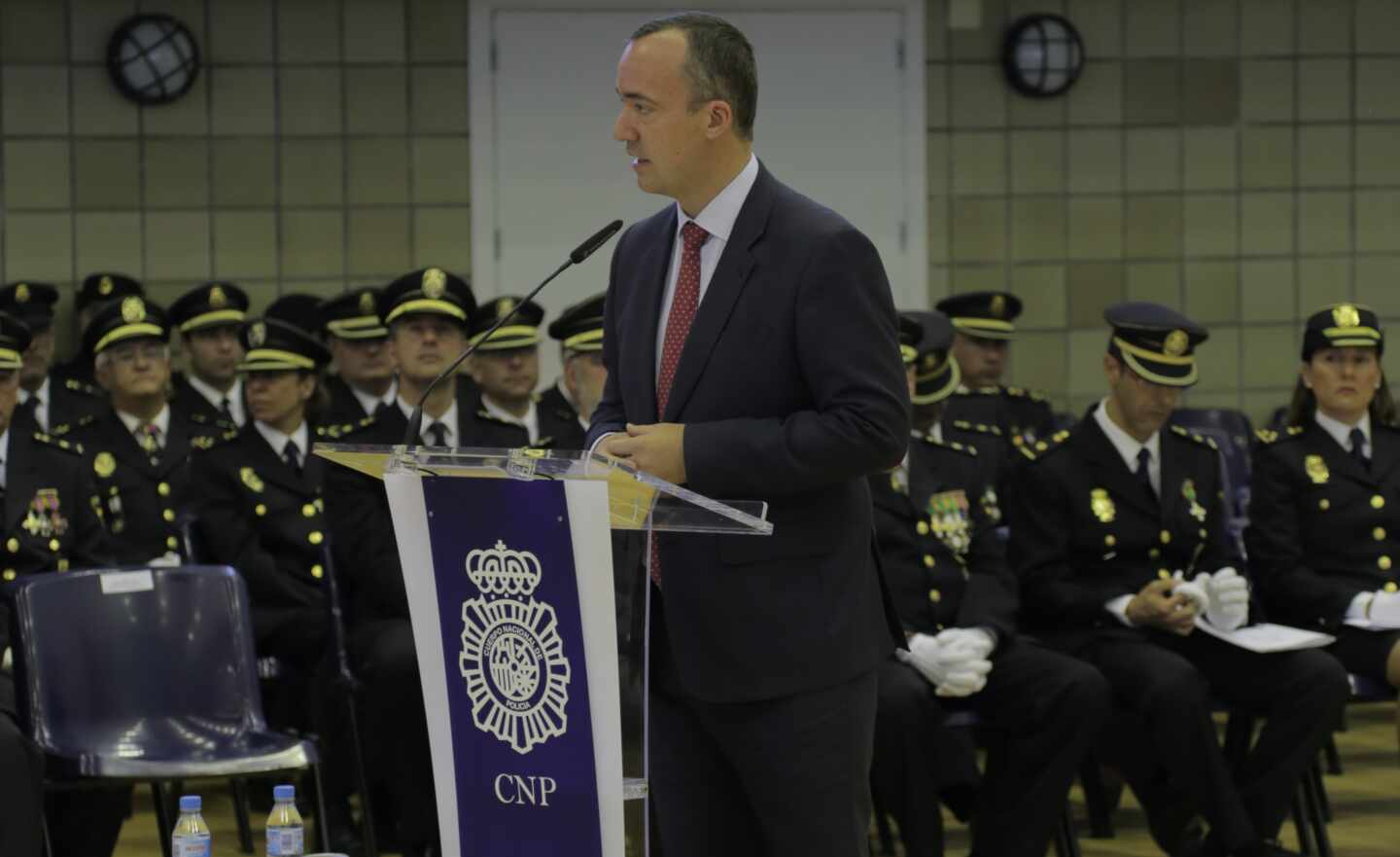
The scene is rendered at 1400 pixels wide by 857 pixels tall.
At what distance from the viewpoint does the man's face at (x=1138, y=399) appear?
470 centimetres

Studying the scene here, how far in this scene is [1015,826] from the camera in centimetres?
427

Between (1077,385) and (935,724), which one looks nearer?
(935,724)

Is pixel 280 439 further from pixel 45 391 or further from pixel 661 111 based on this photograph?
pixel 661 111

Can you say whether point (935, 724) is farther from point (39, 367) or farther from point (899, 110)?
point (899, 110)

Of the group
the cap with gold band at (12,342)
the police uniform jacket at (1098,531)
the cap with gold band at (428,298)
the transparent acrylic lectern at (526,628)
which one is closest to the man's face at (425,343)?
the cap with gold band at (428,298)

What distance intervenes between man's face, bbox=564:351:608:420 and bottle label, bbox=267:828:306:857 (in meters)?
2.46

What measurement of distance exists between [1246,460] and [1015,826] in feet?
11.0

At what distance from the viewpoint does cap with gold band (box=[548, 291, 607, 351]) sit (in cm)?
525

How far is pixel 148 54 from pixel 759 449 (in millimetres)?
6197

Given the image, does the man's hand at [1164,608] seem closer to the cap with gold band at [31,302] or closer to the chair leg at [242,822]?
the chair leg at [242,822]

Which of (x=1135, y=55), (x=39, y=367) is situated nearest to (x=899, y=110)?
(x=1135, y=55)

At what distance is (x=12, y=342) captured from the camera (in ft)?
15.5

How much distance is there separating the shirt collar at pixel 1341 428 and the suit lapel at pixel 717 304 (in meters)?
3.22

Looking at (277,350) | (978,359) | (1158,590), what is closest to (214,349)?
(277,350)
